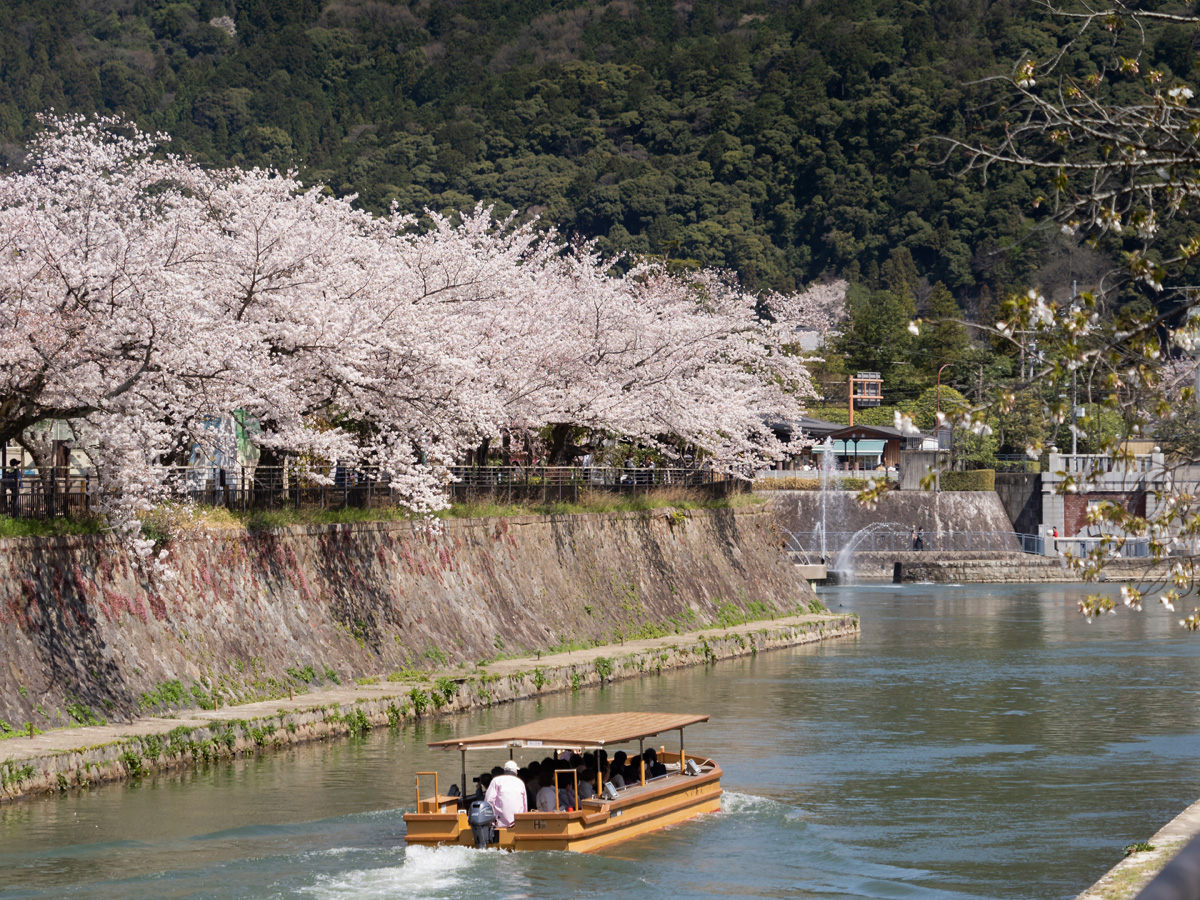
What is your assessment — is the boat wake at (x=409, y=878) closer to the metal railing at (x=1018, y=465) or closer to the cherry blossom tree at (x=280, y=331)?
the cherry blossom tree at (x=280, y=331)

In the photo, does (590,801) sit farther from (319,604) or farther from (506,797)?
(319,604)

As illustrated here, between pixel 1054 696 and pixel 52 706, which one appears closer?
pixel 52 706

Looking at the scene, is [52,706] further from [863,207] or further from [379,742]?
[863,207]

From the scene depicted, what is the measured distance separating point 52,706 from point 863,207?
518ft

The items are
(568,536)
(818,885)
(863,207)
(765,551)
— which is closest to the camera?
(818,885)

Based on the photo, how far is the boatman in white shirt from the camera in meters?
19.0

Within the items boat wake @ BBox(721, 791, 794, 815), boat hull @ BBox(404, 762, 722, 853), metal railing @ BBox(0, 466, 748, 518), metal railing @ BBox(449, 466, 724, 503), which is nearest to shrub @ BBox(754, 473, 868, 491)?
metal railing @ BBox(0, 466, 748, 518)

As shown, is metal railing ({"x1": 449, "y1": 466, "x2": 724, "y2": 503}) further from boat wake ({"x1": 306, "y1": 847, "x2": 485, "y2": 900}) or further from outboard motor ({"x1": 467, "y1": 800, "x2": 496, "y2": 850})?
boat wake ({"x1": 306, "y1": 847, "x2": 485, "y2": 900})

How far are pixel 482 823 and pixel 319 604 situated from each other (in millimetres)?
12492

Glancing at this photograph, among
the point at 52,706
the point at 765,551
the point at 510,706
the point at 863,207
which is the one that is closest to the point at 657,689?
the point at 510,706

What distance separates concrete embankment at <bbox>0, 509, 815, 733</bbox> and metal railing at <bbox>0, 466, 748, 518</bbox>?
97 cm

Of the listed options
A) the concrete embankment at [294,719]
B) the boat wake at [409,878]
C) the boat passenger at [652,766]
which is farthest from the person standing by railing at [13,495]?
the boat passenger at [652,766]

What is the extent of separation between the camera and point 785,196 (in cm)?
18038

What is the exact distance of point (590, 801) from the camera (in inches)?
769
